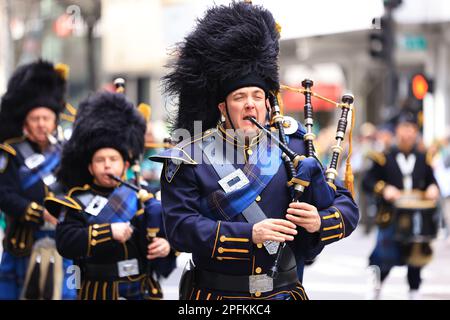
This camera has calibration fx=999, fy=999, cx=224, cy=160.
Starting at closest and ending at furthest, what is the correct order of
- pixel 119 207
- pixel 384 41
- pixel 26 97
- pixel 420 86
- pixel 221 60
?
pixel 221 60 < pixel 119 207 < pixel 26 97 < pixel 420 86 < pixel 384 41

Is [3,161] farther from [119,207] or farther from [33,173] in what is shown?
[119,207]

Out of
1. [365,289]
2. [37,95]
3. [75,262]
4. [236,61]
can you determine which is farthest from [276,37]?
[365,289]

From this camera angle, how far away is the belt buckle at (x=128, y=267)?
5.88m

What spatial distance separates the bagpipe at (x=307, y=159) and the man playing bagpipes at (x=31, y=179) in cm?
284

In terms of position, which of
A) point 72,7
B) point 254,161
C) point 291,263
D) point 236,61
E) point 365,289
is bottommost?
point 365,289

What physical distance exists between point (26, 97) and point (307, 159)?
397 cm

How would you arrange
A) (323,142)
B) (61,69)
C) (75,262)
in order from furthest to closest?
(323,142), (61,69), (75,262)

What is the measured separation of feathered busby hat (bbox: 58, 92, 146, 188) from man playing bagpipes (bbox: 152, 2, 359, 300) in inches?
64.6

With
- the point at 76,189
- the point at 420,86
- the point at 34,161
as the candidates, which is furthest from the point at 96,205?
the point at 420,86

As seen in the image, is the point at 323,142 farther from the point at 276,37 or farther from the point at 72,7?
the point at 276,37

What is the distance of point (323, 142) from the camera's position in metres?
17.7

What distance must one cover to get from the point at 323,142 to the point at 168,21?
738 centimetres

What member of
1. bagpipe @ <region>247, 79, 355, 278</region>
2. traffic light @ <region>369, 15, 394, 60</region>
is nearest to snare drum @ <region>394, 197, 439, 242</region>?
bagpipe @ <region>247, 79, 355, 278</region>

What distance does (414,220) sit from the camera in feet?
32.9
